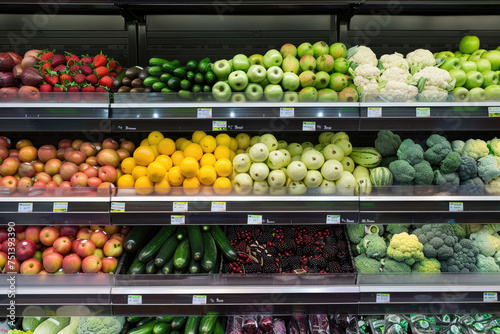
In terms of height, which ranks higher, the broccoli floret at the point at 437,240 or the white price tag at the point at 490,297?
the broccoli floret at the point at 437,240

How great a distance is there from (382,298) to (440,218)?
0.54 meters

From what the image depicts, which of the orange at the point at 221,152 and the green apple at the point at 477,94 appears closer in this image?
the green apple at the point at 477,94

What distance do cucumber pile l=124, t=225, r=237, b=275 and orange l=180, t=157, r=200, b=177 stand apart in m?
0.40

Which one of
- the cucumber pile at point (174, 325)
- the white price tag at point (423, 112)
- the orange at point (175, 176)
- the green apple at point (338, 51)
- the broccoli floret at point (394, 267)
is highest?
the green apple at point (338, 51)

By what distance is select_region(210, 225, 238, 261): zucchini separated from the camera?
206cm

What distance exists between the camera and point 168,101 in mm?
1896

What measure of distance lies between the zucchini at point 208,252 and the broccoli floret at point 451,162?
1.43m

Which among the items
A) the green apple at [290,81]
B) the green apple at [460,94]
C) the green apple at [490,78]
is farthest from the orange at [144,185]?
the green apple at [490,78]

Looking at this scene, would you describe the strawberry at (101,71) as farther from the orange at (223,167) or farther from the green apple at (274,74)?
the green apple at (274,74)

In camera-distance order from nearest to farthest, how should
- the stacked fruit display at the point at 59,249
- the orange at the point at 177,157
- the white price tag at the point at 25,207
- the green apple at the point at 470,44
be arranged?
the white price tag at the point at 25,207 < the stacked fruit display at the point at 59,249 < the orange at the point at 177,157 < the green apple at the point at 470,44

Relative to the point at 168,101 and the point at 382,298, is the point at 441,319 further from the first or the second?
the point at 168,101

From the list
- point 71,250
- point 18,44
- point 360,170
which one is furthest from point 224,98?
point 18,44

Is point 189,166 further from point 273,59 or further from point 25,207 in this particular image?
point 25,207

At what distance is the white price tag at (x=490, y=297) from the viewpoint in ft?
6.28
